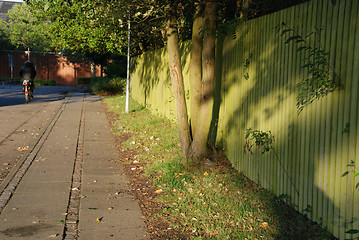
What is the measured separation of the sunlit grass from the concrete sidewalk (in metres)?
0.53

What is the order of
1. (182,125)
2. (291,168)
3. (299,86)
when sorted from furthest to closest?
(182,125) → (291,168) → (299,86)

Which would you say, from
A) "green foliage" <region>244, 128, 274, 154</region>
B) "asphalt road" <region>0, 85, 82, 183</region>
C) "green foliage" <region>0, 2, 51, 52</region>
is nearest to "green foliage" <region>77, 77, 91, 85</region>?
"green foliage" <region>0, 2, 51, 52</region>

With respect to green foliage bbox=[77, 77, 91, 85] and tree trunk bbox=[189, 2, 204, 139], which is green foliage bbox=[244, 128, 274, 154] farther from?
green foliage bbox=[77, 77, 91, 85]

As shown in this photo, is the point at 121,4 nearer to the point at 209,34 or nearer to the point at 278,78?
the point at 209,34

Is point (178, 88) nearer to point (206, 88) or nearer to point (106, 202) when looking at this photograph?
point (206, 88)

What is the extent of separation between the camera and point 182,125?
7367 mm

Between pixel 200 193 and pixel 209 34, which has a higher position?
pixel 209 34

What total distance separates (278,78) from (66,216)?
3.13 meters

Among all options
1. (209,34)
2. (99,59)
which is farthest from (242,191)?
(99,59)

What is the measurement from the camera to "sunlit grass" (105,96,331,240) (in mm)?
4270

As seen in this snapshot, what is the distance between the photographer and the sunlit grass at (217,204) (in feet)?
14.0

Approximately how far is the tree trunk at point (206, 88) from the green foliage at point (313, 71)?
2.24m

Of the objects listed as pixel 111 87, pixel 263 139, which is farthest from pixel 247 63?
pixel 111 87

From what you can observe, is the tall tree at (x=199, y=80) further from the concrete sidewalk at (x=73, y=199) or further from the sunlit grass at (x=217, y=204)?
the concrete sidewalk at (x=73, y=199)
